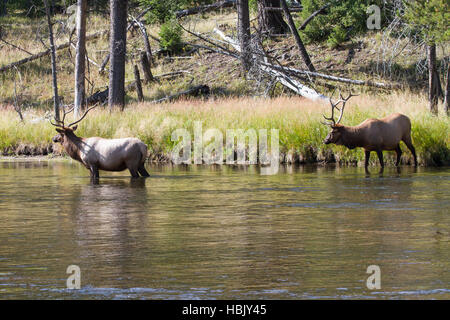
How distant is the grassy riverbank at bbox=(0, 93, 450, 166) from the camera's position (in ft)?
68.8

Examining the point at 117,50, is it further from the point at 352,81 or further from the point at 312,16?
the point at 312,16

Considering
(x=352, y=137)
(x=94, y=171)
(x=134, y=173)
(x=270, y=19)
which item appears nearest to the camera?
(x=134, y=173)

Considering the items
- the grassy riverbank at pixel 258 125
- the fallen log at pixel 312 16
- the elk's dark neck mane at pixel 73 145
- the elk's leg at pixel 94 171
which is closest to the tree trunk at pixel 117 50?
the grassy riverbank at pixel 258 125

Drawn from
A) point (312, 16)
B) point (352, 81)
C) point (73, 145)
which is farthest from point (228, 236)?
point (312, 16)

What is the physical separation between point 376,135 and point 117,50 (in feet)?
40.4

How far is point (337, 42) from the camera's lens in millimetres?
35844

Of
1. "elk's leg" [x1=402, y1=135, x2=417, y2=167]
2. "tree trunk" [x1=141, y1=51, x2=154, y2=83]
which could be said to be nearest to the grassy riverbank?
"elk's leg" [x1=402, y1=135, x2=417, y2=167]

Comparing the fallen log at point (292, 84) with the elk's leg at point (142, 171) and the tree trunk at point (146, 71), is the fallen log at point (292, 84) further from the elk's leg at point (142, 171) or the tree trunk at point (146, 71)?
the elk's leg at point (142, 171)

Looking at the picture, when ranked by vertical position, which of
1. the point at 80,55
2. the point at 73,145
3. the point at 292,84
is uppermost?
the point at 80,55

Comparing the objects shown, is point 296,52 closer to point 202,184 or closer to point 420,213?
point 202,184

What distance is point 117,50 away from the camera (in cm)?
2888

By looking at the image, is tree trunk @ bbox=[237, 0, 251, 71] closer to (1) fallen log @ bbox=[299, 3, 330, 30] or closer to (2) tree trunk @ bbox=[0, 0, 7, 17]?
(1) fallen log @ bbox=[299, 3, 330, 30]

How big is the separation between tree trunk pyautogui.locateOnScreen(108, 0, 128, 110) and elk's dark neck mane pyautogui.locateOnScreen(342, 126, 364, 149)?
35.3 ft

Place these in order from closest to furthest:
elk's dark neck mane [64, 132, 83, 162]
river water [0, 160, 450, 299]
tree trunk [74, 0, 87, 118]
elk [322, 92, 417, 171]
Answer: river water [0, 160, 450, 299] → elk's dark neck mane [64, 132, 83, 162] → elk [322, 92, 417, 171] → tree trunk [74, 0, 87, 118]
